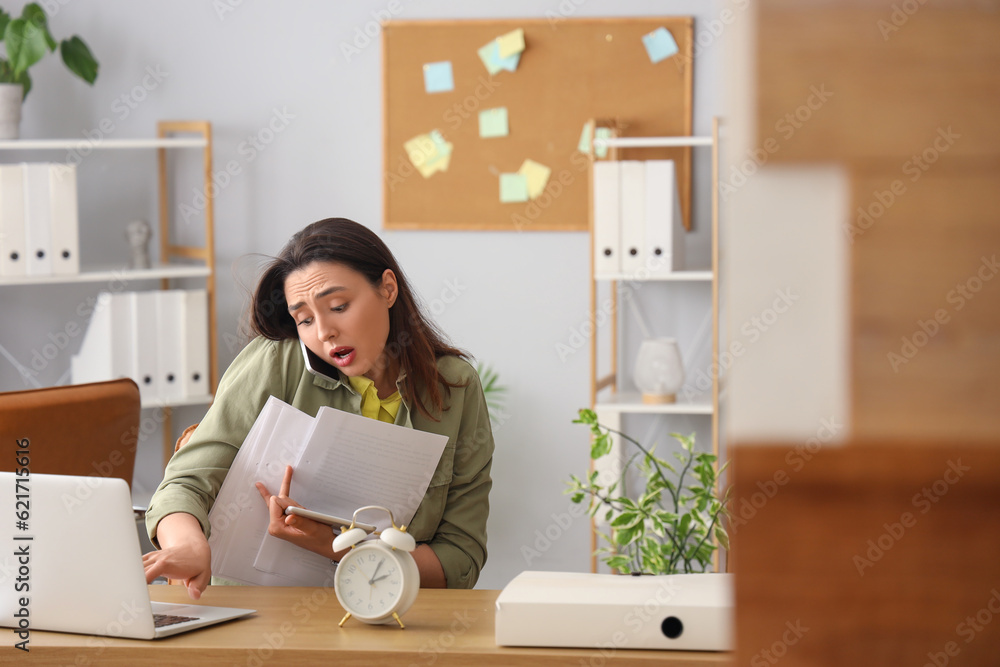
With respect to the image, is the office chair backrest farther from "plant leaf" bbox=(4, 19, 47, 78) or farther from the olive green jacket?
"plant leaf" bbox=(4, 19, 47, 78)

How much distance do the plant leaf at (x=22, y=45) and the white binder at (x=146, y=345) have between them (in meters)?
0.79

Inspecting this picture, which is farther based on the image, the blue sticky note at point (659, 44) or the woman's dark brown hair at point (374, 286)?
the blue sticky note at point (659, 44)

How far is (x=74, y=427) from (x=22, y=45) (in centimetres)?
145

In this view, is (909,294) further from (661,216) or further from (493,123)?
(493,123)

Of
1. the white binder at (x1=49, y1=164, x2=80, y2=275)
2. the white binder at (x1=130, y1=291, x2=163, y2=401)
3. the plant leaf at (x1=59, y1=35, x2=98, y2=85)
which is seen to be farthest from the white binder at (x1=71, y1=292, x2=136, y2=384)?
the plant leaf at (x1=59, y1=35, x2=98, y2=85)

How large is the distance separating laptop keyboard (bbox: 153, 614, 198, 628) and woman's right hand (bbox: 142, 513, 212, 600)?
0.06 metres

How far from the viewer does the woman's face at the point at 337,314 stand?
5.42ft

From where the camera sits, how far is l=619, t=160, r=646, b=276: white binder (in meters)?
2.86

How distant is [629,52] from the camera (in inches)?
125

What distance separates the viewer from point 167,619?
1.28 m

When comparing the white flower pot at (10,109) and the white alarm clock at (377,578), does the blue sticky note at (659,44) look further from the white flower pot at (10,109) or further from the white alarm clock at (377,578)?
the white alarm clock at (377,578)

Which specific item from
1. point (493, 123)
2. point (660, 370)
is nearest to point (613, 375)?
point (660, 370)

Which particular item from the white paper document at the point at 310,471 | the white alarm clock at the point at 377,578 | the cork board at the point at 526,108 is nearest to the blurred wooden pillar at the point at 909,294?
the white alarm clock at the point at 377,578

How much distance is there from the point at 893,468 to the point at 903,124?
0.08 metres
